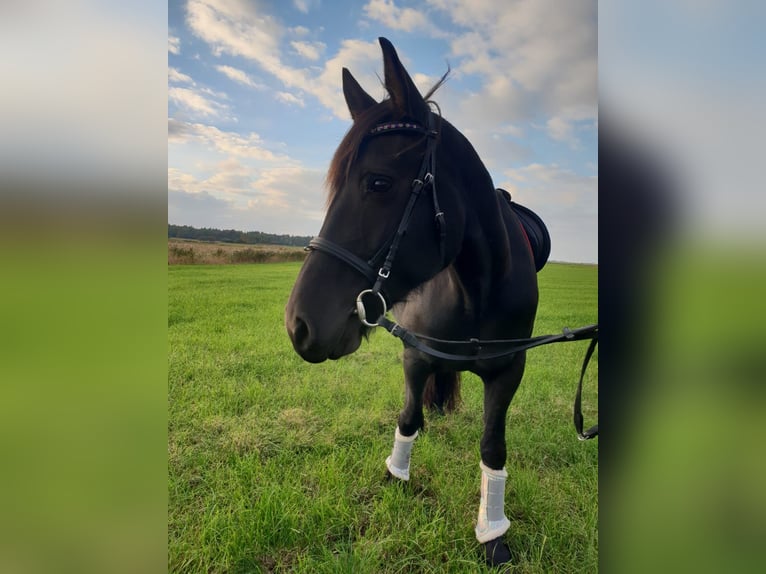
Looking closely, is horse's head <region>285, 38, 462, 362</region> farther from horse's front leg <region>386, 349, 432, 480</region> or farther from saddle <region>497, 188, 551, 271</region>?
saddle <region>497, 188, 551, 271</region>

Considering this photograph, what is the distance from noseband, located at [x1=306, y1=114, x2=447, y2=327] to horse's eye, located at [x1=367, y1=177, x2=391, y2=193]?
13 centimetres

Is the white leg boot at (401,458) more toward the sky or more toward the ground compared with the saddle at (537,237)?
more toward the ground

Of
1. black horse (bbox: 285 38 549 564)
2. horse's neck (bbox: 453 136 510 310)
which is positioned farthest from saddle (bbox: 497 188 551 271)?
horse's neck (bbox: 453 136 510 310)

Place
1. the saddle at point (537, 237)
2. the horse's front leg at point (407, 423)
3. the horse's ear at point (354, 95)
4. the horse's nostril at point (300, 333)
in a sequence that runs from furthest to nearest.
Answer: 1. the saddle at point (537, 237)
2. the horse's front leg at point (407, 423)
3. the horse's ear at point (354, 95)
4. the horse's nostril at point (300, 333)

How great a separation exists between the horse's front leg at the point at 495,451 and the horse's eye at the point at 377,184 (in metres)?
1.33

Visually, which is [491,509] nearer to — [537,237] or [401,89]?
[537,237]

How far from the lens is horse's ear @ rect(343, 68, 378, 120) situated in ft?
5.99

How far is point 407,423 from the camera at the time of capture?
2465 millimetres

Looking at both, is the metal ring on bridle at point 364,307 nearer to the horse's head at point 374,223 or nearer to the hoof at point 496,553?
the horse's head at point 374,223

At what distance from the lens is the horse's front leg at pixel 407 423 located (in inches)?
94.7

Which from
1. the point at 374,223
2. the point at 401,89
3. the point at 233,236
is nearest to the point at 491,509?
the point at 374,223

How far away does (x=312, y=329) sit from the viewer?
4.68ft

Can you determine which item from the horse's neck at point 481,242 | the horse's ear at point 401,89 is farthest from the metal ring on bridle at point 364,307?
the horse's ear at point 401,89
